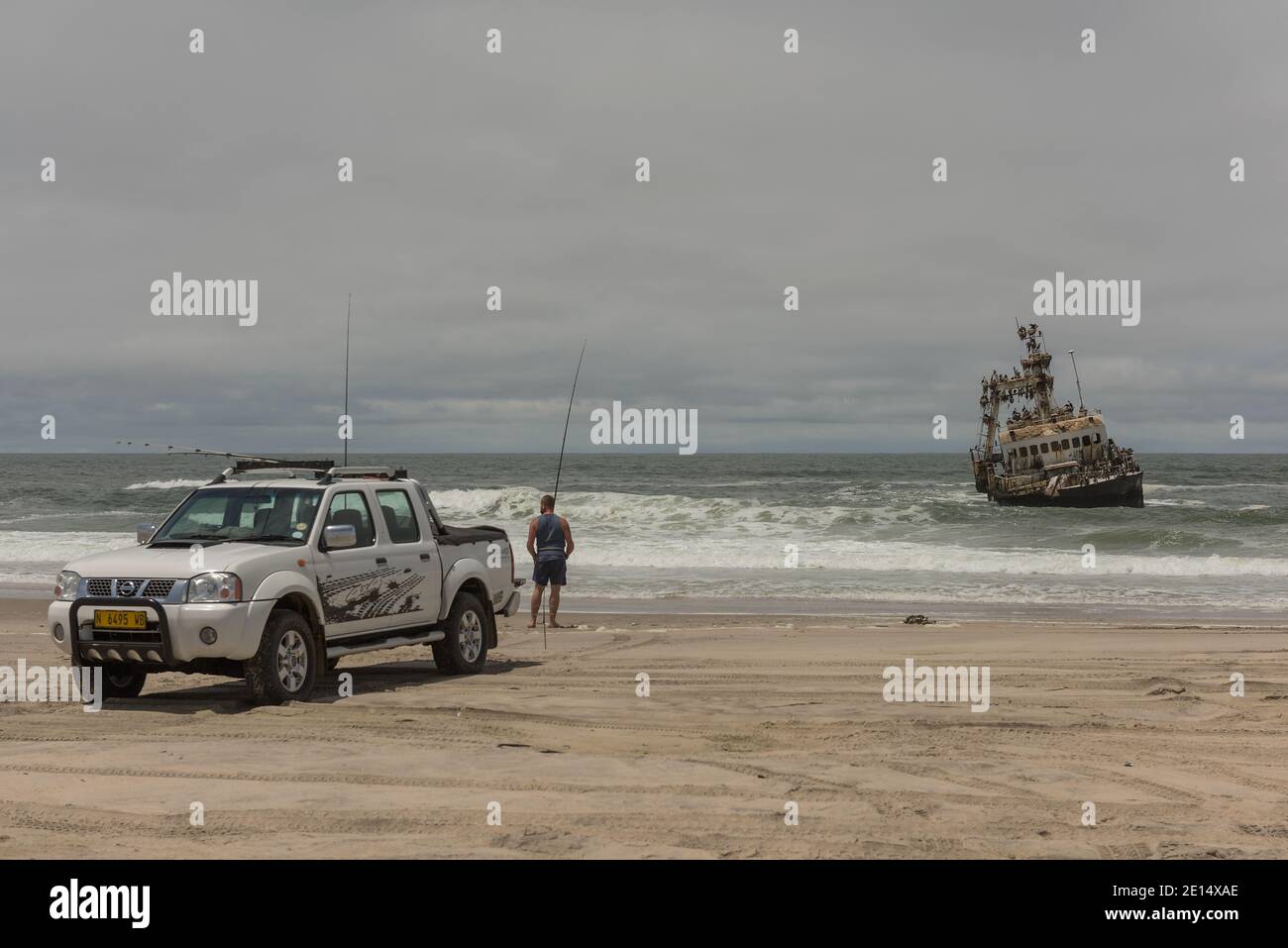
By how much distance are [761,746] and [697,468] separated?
3912 inches

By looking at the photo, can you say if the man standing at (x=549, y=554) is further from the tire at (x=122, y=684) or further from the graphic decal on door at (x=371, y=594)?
the tire at (x=122, y=684)

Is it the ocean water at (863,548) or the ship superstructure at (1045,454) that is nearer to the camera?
the ocean water at (863,548)

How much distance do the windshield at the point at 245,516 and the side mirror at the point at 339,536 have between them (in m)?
0.33

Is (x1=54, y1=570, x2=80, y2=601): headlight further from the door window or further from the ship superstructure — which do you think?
the ship superstructure

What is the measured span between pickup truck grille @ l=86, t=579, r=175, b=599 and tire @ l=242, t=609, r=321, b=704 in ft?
2.67

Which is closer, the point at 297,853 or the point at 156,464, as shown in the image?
the point at 297,853

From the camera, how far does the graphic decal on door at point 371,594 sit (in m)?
10.2

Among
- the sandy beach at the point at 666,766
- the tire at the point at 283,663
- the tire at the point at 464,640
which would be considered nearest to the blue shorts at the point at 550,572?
the sandy beach at the point at 666,766

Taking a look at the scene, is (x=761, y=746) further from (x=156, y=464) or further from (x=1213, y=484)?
(x=156, y=464)

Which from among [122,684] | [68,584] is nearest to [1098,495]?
[122,684]

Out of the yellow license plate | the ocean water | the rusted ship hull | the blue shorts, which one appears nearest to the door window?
the yellow license plate

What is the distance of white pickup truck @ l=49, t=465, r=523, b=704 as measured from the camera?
9195 mm

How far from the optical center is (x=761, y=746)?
8117 millimetres
